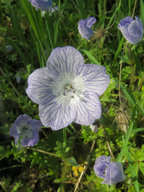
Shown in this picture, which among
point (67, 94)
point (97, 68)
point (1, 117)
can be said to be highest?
point (97, 68)

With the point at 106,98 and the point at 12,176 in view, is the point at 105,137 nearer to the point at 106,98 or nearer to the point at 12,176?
the point at 106,98

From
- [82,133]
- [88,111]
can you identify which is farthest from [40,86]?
[82,133]

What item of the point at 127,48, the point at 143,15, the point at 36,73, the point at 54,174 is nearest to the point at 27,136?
the point at 54,174

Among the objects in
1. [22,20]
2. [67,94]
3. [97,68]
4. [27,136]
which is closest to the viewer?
[97,68]

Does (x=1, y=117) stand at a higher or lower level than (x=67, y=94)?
lower

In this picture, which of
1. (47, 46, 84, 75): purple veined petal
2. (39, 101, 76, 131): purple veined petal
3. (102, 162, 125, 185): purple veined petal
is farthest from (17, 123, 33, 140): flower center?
(102, 162, 125, 185): purple veined petal

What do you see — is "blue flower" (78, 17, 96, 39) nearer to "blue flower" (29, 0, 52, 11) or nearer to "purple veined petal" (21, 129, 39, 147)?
"blue flower" (29, 0, 52, 11)

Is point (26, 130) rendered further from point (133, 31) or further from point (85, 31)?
point (133, 31)

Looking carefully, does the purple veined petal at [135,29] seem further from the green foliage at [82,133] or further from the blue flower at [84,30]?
the blue flower at [84,30]
